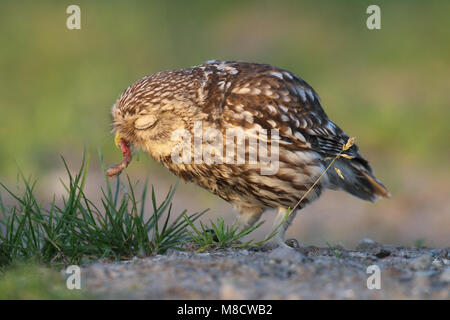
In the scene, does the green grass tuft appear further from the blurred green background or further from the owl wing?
the blurred green background

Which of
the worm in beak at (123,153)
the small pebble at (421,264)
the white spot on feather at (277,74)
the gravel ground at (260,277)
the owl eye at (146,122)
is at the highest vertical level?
the white spot on feather at (277,74)

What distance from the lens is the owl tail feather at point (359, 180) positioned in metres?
5.68

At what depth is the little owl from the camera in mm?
4668

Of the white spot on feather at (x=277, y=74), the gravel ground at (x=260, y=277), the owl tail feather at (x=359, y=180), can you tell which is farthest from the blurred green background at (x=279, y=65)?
the gravel ground at (x=260, y=277)

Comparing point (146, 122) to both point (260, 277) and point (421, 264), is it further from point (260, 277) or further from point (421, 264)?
point (421, 264)

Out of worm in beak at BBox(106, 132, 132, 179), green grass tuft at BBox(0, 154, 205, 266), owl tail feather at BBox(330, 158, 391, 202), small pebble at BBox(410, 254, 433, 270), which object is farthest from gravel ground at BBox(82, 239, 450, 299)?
owl tail feather at BBox(330, 158, 391, 202)

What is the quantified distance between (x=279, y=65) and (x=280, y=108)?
8102 millimetres

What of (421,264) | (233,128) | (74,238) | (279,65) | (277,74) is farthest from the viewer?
(279,65)

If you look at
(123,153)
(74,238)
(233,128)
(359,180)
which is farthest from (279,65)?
(74,238)

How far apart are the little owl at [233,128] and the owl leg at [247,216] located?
170 millimetres

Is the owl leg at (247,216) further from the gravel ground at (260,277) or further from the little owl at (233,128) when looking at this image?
the gravel ground at (260,277)

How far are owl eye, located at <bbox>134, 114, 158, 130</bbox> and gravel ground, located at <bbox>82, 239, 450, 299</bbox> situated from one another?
3.56 ft

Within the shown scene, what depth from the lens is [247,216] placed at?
211 inches

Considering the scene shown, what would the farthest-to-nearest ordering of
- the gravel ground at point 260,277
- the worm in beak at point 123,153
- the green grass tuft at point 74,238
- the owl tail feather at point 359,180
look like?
the owl tail feather at point 359,180 → the worm in beak at point 123,153 → the green grass tuft at point 74,238 → the gravel ground at point 260,277
